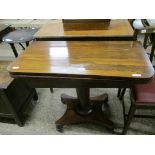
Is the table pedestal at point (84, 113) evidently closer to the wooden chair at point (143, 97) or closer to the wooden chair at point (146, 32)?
the wooden chair at point (146, 32)

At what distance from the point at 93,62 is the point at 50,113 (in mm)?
964

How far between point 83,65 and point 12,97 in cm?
81

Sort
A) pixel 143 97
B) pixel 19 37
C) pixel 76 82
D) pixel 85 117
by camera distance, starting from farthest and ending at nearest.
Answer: pixel 19 37 → pixel 85 117 → pixel 143 97 → pixel 76 82

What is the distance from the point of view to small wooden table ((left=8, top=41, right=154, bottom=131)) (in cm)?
83

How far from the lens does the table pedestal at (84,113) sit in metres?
1.45

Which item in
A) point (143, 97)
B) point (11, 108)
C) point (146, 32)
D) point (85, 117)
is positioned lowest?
point (85, 117)

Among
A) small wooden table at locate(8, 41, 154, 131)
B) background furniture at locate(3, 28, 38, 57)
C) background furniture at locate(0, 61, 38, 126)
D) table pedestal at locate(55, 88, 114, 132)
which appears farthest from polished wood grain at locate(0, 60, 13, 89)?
table pedestal at locate(55, 88, 114, 132)

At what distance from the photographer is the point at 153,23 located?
6.38 feet

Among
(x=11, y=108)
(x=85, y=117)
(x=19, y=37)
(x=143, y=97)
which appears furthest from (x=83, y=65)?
(x=19, y=37)

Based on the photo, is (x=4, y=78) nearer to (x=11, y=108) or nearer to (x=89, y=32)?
(x=11, y=108)

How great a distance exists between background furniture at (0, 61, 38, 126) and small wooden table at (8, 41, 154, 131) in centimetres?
39

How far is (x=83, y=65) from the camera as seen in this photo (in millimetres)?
898
